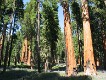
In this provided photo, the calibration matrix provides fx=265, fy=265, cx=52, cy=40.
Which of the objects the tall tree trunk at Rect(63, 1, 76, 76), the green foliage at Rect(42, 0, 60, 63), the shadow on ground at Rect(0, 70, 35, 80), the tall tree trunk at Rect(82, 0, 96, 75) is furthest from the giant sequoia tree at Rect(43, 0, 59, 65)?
the tall tree trunk at Rect(82, 0, 96, 75)

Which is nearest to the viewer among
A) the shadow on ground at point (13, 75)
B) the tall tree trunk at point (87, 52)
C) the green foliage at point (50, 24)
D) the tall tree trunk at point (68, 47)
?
the tall tree trunk at point (87, 52)

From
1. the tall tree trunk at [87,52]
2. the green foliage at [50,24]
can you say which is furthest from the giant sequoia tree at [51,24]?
the tall tree trunk at [87,52]

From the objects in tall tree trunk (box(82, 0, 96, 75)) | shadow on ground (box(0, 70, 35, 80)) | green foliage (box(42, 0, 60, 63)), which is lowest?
shadow on ground (box(0, 70, 35, 80))

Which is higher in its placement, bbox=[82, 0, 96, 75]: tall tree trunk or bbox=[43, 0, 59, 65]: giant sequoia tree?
bbox=[43, 0, 59, 65]: giant sequoia tree

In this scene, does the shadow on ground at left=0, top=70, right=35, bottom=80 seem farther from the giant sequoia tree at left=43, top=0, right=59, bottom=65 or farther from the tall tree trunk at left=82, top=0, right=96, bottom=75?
the giant sequoia tree at left=43, top=0, right=59, bottom=65

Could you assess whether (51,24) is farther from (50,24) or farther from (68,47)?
(68,47)

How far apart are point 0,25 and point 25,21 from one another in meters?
6.99

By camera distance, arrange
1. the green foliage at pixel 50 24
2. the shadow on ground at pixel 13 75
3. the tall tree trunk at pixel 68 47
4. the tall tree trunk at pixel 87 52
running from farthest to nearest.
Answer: the green foliage at pixel 50 24
the shadow on ground at pixel 13 75
the tall tree trunk at pixel 68 47
the tall tree trunk at pixel 87 52

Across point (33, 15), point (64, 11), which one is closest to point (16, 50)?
point (33, 15)

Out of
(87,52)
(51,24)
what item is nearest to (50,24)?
(51,24)

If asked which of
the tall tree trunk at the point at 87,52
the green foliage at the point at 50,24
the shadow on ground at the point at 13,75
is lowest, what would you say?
the shadow on ground at the point at 13,75

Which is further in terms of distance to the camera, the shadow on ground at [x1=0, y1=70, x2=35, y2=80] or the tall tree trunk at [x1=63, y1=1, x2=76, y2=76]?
the shadow on ground at [x1=0, y1=70, x2=35, y2=80]

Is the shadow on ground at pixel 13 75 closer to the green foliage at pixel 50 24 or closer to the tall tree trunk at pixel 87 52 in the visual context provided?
the tall tree trunk at pixel 87 52

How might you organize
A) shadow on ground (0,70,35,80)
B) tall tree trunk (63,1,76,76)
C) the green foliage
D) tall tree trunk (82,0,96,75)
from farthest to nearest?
1. the green foliage
2. shadow on ground (0,70,35,80)
3. tall tree trunk (63,1,76,76)
4. tall tree trunk (82,0,96,75)
